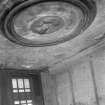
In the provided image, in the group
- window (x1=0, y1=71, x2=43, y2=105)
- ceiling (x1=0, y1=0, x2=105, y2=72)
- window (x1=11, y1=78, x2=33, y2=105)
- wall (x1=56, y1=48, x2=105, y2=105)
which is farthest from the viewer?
window (x1=11, y1=78, x2=33, y2=105)

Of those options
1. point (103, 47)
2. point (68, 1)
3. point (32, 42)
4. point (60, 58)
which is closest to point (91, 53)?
point (103, 47)

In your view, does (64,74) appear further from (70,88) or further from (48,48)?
(48,48)

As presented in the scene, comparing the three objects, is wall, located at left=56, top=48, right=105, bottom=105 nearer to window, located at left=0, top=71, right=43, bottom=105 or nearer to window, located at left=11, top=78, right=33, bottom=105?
window, located at left=0, top=71, right=43, bottom=105

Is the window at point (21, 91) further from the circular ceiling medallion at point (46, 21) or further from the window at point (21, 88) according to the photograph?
the circular ceiling medallion at point (46, 21)

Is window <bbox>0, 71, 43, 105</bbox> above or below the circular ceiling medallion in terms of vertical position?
below

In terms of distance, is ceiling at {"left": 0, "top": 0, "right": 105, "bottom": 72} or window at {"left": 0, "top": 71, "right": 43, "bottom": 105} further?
window at {"left": 0, "top": 71, "right": 43, "bottom": 105}

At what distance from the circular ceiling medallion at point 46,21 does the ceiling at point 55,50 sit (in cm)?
27

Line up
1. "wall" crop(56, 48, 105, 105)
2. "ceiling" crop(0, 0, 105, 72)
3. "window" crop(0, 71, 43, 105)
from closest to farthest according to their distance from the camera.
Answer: "ceiling" crop(0, 0, 105, 72)
"wall" crop(56, 48, 105, 105)
"window" crop(0, 71, 43, 105)

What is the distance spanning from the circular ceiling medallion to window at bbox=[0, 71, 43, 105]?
102 inches

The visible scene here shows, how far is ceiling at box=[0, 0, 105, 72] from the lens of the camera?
259 inches

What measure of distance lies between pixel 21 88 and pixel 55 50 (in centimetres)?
244

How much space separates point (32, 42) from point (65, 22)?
131 centimetres

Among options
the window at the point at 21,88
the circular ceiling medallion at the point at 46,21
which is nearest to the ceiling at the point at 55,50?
the circular ceiling medallion at the point at 46,21

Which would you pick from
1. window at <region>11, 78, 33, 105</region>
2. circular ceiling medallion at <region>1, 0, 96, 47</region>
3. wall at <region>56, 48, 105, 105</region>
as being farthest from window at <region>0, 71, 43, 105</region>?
circular ceiling medallion at <region>1, 0, 96, 47</region>
